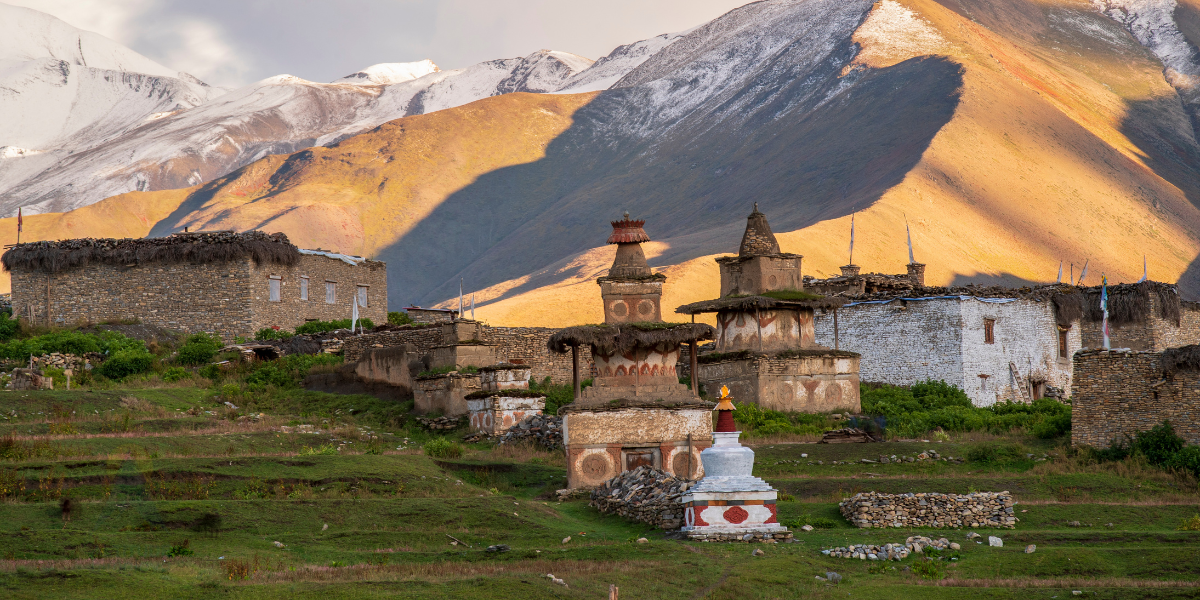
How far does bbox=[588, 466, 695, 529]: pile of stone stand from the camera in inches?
825

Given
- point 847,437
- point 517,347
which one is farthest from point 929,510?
point 517,347

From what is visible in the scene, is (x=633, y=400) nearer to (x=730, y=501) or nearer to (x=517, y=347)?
(x=730, y=501)

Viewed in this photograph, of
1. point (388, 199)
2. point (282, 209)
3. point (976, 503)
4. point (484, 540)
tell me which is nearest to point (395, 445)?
point (484, 540)

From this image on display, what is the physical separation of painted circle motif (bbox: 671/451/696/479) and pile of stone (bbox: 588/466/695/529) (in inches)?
94.2

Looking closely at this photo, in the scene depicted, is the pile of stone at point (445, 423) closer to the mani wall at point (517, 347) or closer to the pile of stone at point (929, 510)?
the mani wall at point (517, 347)

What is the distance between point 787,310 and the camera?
35.9 m

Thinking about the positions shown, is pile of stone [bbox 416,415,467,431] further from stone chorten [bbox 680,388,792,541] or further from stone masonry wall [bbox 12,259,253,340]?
stone masonry wall [bbox 12,259,253,340]

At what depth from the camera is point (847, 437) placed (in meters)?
29.7

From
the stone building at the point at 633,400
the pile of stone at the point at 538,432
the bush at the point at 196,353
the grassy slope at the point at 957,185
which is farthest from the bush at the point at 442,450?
the grassy slope at the point at 957,185

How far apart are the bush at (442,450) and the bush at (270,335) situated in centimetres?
1532

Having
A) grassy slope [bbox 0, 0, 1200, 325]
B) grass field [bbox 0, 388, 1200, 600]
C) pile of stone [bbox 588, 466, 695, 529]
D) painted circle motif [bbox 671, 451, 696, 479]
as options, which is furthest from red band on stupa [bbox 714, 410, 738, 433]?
grassy slope [bbox 0, 0, 1200, 325]

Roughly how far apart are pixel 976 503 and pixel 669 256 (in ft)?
260

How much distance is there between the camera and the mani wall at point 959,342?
39156 millimetres

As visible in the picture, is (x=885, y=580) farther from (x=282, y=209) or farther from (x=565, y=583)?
(x=282, y=209)
